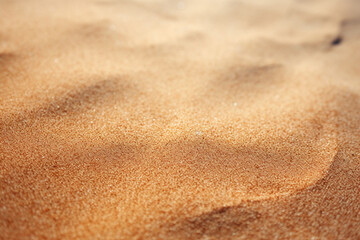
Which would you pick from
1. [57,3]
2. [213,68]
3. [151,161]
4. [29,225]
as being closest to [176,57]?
[213,68]

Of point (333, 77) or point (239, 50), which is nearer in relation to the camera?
point (333, 77)

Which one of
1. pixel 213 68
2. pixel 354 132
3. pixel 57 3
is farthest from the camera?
pixel 57 3

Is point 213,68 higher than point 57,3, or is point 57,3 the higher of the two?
point 57,3

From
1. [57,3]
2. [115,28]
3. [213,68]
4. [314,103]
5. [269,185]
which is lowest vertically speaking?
[269,185]

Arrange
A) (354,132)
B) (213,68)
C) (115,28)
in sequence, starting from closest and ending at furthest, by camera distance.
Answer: (354,132) → (213,68) → (115,28)

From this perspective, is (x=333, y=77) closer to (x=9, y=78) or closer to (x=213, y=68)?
(x=213, y=68)

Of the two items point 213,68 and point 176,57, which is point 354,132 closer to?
point 213,68
